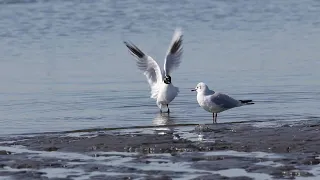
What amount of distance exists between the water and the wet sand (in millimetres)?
1313

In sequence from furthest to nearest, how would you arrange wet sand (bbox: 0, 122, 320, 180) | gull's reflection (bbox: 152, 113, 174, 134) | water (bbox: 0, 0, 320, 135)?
water (bbox: 0, 0, 320, 135), gull's reflection (bbox: 152, 113, 174, 134), wet sand (bbox: 0, 122, 320, 180)

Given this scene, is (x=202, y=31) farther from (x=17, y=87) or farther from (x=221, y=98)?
(x=221, y=98)

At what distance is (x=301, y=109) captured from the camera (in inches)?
556

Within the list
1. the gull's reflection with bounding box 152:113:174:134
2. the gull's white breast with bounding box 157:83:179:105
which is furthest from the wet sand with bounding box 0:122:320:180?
the gull's white breast with bounding box 157:83:179:105

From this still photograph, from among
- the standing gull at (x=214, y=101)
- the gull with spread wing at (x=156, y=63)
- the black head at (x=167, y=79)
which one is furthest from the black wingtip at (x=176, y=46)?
the standing gull at (x=214, y=101)

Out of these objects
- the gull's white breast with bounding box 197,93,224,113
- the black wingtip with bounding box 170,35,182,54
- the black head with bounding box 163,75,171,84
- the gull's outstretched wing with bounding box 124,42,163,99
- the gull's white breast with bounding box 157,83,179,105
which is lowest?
the gull's white breast with bounding box 197,93,224,113

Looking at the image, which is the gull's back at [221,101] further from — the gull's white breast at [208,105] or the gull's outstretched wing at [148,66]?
the gull's outstretched wing at [148,66]

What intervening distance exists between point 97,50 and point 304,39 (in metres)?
4.92

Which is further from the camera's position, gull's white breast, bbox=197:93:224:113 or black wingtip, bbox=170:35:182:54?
black wingtip, bbox=170:35:182:54

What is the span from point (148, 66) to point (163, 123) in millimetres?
3094

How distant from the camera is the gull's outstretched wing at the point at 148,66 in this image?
1620 cm

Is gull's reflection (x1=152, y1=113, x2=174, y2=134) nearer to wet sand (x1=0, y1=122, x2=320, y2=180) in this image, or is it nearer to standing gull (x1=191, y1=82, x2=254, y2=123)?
wet sand (x1=0, y1=122, x2=320, y2=180)

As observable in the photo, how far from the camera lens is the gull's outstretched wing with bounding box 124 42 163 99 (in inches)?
638

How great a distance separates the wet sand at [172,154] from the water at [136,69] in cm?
131
